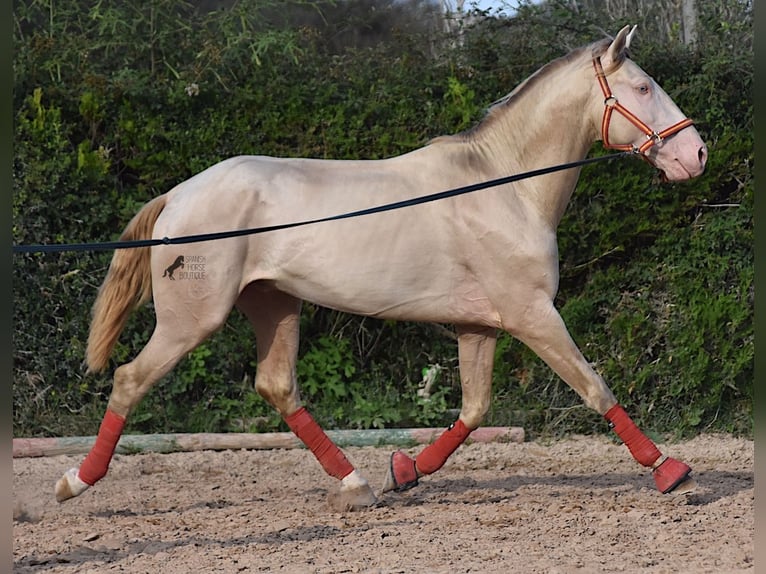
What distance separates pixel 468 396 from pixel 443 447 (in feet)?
0.92

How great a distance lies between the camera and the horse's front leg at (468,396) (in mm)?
5059

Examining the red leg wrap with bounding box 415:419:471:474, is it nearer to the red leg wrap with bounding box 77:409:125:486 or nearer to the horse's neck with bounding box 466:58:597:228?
the horse's neck with bounding box 466:58:597:228

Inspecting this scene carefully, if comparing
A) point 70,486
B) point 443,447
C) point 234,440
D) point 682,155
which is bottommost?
point 234,440

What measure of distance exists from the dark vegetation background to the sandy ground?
537 mm

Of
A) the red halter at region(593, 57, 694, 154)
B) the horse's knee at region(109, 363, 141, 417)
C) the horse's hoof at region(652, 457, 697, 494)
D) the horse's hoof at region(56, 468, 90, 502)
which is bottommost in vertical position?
the horse's hoof at region(56, 468, 90, 502)

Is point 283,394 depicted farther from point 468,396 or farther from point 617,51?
point 617,51

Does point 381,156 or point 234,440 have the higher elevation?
point 381,156

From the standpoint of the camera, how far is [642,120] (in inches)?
184

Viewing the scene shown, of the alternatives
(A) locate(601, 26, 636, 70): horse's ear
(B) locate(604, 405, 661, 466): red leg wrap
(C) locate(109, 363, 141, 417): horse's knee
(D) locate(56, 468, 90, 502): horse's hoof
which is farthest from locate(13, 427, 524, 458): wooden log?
(A) locate(601, 26, 636, 70): horse's ear

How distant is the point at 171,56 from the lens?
7547 mm

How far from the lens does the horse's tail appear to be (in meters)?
5.00
